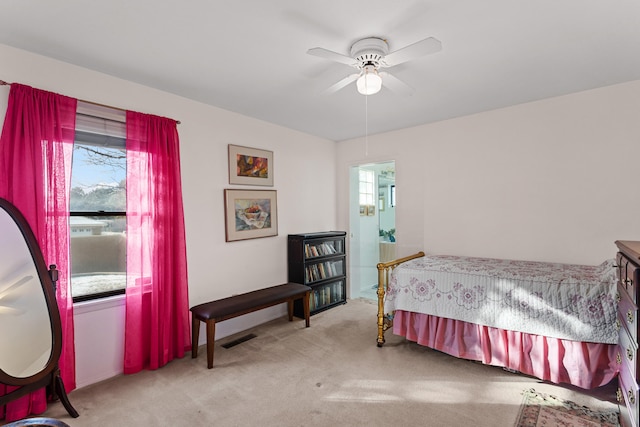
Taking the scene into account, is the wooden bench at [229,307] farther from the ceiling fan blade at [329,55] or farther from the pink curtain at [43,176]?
the ceiling fan blade at [329,55]

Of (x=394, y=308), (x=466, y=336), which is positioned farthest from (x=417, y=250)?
(x=466, y=336)

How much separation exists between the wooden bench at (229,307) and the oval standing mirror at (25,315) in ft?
3.04

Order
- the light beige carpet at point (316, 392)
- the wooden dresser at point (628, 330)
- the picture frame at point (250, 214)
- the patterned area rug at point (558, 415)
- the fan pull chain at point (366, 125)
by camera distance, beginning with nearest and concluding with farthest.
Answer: the wooden dresser at point (628, 330) → the patterned area rug at point (558, 415) → the light beige carpet at point (316, 392) → the fan pull chain at point (366, 125) → the picture frame at point (250, 214)

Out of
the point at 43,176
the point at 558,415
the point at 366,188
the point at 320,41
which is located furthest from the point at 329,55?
the point at 366,188

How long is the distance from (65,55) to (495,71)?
3214mm

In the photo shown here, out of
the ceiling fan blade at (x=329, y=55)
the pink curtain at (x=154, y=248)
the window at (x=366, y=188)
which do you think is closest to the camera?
the ceiling fan blade at (x=329, y=55)

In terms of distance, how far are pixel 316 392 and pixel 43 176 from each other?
8.03 feet

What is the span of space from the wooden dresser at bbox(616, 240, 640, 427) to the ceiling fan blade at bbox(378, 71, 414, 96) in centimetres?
158

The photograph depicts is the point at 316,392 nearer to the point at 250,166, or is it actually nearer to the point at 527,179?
the point at 250,166

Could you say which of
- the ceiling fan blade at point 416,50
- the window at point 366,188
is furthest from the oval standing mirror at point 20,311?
the window at point 366,188

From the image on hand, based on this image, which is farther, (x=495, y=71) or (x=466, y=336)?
(x=466, y=336)

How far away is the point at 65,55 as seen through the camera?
211 cm

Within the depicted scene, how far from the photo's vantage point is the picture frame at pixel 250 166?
3312 millimetres

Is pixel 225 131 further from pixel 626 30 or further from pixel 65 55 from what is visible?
pixel 626 30
